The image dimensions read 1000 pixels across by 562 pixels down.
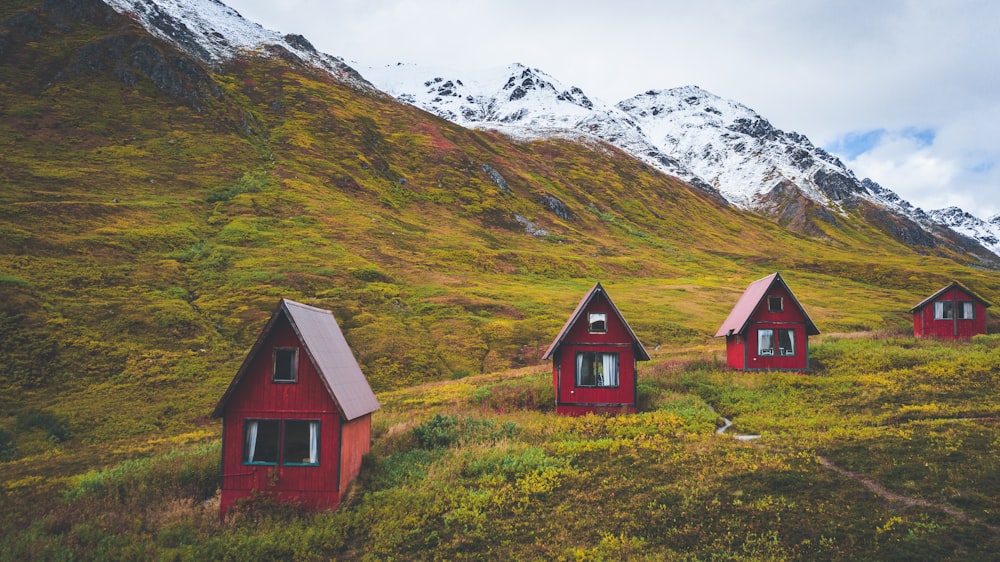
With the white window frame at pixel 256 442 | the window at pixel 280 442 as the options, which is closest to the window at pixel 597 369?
the window at pixel 280 442

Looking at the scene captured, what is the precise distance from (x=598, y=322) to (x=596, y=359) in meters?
2.24

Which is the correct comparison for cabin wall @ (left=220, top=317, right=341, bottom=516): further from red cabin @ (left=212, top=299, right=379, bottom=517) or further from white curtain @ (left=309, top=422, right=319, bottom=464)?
white curtain @ (left=309, top=422, right=319, bottom=464)

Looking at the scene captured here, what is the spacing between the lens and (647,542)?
1480 centimetres

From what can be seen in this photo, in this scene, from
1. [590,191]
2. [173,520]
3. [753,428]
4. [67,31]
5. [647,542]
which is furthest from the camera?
[590,191]

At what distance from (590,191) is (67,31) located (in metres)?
137

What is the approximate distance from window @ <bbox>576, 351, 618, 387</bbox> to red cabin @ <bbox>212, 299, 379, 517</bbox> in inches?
597

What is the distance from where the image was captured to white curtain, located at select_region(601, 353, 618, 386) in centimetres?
3294

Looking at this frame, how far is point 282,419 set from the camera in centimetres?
2094

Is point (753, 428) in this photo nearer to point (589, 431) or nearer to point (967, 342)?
point (589, 431)

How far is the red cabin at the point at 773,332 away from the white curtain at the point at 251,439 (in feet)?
106

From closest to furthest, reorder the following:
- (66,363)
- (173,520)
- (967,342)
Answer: (173,520) → (66,363) → (967,342)

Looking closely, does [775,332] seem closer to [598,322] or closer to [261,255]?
[598,322]

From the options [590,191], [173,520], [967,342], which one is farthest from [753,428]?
[590,191]

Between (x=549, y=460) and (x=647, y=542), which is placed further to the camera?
(x=549, y=460)
